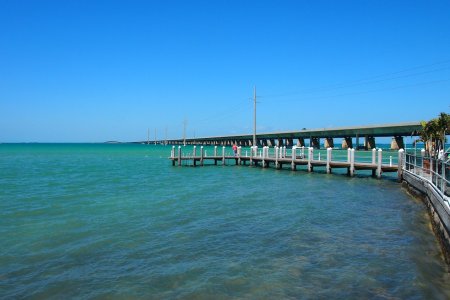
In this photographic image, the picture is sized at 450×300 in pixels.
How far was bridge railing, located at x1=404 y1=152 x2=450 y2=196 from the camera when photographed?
39.7ft

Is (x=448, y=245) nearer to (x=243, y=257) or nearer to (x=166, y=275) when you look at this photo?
(x=243, y=257)

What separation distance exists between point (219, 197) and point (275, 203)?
3.57 meters

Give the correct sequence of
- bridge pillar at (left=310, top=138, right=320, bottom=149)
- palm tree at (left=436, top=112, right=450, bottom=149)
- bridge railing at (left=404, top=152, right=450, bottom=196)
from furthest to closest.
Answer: bridge pillar at (left=310, top=138, right=320, bottom=149) < palm tree at (left=436, top=112, right=450, bottom=149) < bridge railing at (left=404, top=152, right=450, bottom=196)

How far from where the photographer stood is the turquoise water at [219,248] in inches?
330

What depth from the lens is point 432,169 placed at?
612 inches

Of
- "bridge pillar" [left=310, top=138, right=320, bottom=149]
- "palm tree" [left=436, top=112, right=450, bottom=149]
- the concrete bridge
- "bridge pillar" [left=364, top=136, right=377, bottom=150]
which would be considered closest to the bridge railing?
"palm tree" [left=436, top=112, right=450, bottom=149]

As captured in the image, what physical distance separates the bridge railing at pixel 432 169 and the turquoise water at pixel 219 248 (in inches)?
62.4

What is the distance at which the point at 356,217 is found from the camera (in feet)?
51.2

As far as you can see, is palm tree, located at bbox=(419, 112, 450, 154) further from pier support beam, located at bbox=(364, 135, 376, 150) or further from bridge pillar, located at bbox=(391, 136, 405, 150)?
pier support beam, located at bbox=(364, 135, 376, 150)

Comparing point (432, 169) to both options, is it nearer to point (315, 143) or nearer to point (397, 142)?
point (397, 142)

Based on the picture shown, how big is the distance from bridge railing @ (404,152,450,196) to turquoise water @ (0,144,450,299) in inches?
62.4

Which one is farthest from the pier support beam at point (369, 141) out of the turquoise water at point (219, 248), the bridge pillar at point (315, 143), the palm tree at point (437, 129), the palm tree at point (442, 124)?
the turquoise water at point (219, 248)

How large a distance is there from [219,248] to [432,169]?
9.72 meters

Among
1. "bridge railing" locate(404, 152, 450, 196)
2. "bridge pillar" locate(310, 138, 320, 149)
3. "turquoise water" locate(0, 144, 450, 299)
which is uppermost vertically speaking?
"bridge pillar" locate(310, 138, 320, 149)
